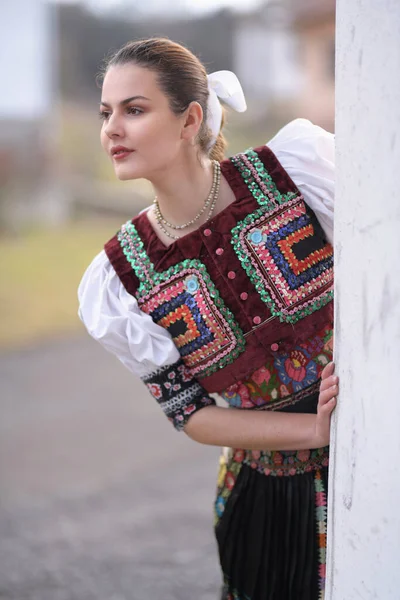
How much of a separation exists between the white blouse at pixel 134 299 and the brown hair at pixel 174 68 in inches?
8.8

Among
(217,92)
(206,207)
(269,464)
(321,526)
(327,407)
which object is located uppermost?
(217,92)

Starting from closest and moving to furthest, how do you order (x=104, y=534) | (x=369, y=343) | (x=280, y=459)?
(x=369, y=343) → (x=280, y=459) → (x=104, y=534)

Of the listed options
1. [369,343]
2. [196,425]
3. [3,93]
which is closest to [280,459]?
[196,425]

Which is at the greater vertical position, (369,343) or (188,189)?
(188,189)

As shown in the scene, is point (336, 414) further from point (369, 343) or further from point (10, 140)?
point (10, 140)

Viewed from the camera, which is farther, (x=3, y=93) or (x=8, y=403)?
(x=3, y=93)

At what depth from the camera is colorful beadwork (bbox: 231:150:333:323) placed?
190cm

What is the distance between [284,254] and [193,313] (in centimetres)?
26

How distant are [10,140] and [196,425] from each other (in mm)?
12169

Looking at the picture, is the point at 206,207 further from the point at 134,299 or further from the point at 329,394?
the point at 329,394

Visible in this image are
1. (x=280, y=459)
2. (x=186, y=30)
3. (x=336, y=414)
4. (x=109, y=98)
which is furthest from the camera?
(x=186, y=30)

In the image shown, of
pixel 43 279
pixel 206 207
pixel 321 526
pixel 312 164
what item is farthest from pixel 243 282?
pixel 43 279

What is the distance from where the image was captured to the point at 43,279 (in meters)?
9.62

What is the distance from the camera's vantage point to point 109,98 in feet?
6.16
